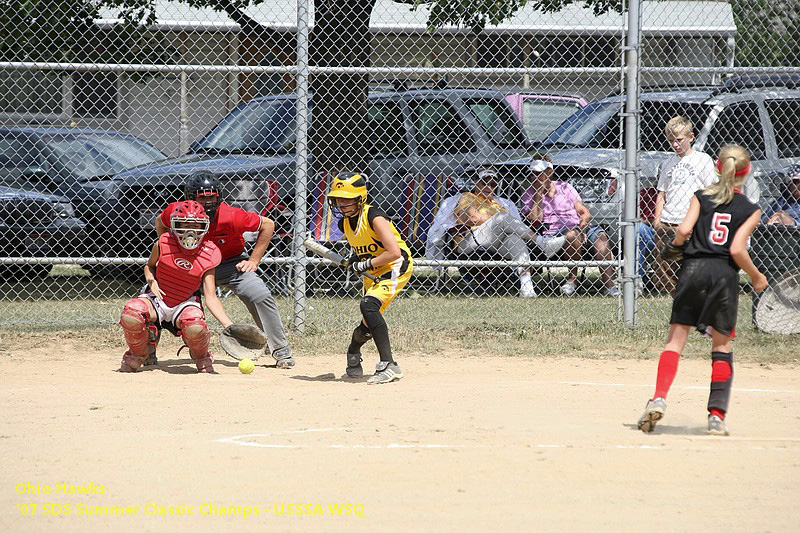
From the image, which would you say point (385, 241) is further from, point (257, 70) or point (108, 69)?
point (108, 69)

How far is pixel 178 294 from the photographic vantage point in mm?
7211

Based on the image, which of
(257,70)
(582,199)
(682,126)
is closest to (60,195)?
(257,70)

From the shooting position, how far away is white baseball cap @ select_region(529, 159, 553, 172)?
1028 cm

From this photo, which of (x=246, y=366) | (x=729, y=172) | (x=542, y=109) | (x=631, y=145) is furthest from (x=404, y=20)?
(x=729, y=172)

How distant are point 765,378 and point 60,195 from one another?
788 centimetres

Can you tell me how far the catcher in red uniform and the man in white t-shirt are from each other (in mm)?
3885

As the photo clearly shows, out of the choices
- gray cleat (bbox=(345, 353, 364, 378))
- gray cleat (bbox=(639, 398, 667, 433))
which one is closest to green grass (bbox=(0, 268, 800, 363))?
gray cleat (bbox=(345, 353, 364, 378))

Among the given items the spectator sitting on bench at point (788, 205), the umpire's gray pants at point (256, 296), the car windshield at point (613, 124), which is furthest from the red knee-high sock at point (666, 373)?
the car windshield at point (613, 124)

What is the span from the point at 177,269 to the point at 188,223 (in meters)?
0.35

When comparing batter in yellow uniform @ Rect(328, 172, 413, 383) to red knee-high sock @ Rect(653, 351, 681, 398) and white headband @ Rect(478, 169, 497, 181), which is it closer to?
red knee-high sock @ Rect(653, 351, 681, 398)

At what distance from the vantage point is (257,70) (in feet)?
26.6

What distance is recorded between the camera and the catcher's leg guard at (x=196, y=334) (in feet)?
23.0

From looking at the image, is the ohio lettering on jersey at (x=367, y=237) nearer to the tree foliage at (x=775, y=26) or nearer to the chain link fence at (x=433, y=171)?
the chain link fence at (x=433, y=171)

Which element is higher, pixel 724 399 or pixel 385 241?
pixel 385 241
